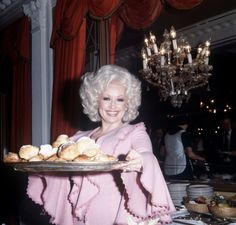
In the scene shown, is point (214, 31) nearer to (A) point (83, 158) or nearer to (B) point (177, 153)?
(B) point (177, 153)

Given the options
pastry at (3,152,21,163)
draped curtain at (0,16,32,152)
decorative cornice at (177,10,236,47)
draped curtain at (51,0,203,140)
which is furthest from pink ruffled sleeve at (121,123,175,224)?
decorative cornice at (177,10,236,47)

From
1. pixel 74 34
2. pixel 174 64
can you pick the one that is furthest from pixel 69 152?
pixel 174 64

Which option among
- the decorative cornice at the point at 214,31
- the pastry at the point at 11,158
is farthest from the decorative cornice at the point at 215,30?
the pastry at the point at 11,158

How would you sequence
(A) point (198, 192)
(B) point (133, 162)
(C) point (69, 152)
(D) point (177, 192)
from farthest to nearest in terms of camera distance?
1. (D) point (177, 192)
2. (A) point (198, 192)
3. (C) point (69, 152)
4. (B) point (133, 162)

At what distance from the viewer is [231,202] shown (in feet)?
7.78

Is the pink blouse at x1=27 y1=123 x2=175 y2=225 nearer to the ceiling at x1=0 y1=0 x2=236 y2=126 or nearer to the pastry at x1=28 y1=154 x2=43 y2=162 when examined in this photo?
the pastry at x1=28 y1=154 x2=43 y2=162

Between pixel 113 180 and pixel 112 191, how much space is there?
54mm

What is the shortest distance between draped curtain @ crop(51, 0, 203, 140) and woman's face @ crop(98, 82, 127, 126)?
185cm

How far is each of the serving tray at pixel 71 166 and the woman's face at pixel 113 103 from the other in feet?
1.40

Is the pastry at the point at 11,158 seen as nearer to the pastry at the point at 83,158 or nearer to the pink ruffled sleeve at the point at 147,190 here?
the pastry at the point at 83,158

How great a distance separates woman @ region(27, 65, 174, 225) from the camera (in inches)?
64.9

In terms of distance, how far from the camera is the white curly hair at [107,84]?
2000mm

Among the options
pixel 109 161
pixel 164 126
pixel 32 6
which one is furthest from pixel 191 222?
pixel 164 126

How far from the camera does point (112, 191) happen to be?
72.2 inches
